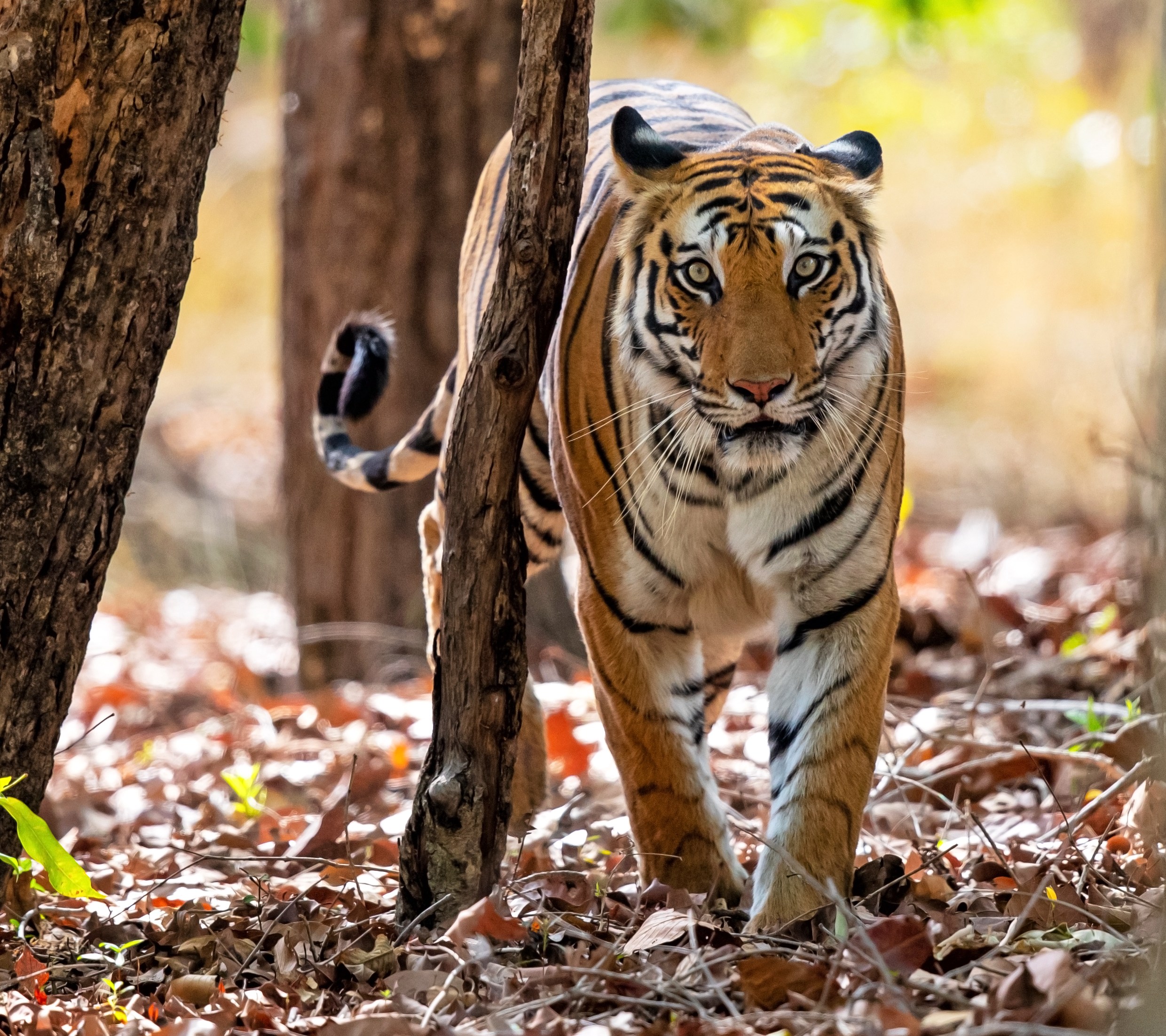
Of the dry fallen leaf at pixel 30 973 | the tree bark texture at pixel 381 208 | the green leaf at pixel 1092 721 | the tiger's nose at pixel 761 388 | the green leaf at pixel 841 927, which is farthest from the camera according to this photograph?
the tree bark texture at pixel 381 208

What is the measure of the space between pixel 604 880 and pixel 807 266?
1.49 metres

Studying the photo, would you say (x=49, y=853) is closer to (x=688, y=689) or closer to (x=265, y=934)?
(x=265, y=934)

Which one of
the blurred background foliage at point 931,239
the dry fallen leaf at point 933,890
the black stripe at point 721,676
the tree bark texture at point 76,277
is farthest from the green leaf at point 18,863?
the blurred background foliage at point 931,239

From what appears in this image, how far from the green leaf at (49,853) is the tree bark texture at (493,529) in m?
0.65

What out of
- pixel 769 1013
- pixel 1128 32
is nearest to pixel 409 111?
pixel 769 1013

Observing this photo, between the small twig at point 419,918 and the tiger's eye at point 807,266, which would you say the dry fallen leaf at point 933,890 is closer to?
the small twig at point 419,918

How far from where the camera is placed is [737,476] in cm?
301

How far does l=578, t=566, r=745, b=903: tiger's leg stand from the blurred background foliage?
5.62 metres

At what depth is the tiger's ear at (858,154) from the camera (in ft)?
10.3

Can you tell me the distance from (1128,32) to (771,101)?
424 centimetres

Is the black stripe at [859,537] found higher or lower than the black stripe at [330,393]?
lower

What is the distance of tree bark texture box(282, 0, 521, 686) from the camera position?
575 cm

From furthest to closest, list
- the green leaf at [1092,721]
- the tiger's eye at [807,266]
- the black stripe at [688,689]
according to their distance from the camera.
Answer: the green leaf at [1092,721]
the black stripe at [688,689]
the tiger's eye at [807,266]

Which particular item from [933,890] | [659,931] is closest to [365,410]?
[659,931]
